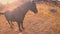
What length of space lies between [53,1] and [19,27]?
536 millimetres

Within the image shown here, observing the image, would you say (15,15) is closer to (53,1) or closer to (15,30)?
(15,30)

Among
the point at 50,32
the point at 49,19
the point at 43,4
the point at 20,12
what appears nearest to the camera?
the point at 20,12

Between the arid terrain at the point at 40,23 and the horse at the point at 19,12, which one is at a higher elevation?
the horse at the point at 19,12

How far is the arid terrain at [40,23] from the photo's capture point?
1.23 m

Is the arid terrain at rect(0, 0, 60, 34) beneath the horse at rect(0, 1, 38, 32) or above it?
beneath

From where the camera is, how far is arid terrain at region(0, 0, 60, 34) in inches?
48.4

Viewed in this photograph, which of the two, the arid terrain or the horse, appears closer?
the horse

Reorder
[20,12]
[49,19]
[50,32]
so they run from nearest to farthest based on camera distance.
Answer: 1. [20,12]
2. [50,32]
3. [49,19]

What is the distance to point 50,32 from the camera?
122cm

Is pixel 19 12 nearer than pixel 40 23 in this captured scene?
Yes

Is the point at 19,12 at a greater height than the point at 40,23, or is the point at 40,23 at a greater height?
the point at 19,12

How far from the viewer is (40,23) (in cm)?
130

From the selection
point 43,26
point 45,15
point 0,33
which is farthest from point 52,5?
point 0,33

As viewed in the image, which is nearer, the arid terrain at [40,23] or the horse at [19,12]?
the horse at [19,12]
